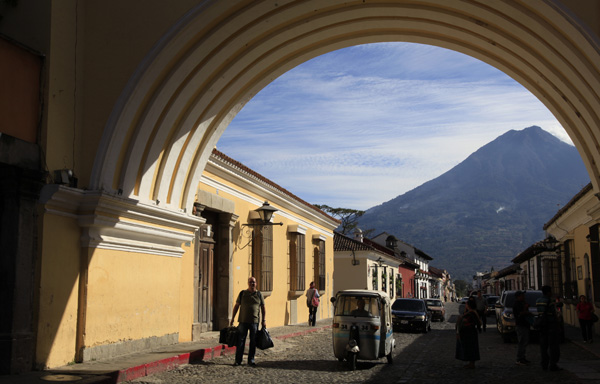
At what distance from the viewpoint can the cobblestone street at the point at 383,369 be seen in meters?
8.75

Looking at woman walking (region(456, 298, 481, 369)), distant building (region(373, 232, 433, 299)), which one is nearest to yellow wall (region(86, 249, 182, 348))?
woman walking (region(456, 298, 481, 369))

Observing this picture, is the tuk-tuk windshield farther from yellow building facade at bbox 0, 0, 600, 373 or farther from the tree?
the tree

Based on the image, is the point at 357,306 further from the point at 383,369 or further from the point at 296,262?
the point at 296,262

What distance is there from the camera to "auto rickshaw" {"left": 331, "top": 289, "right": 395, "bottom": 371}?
9.88 meters

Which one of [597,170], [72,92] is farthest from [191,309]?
[597,170]

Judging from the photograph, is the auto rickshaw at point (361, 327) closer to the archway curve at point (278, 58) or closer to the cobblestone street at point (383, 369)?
the cobblestone street at point (383, 369)

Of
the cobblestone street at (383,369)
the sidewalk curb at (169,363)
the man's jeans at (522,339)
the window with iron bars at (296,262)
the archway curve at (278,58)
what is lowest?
the cobblestone street at (383,369)

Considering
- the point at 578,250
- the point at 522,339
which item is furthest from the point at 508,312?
the point at 578,250

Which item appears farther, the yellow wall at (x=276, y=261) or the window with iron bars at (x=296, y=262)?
the window with iron bars at (x=296, y=262)

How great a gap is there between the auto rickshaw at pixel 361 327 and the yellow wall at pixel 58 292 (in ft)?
13.6

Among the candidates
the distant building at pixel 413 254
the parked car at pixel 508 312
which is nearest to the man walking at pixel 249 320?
the parked car at pixel 508 312

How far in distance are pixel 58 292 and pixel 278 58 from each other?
5296 millimetres

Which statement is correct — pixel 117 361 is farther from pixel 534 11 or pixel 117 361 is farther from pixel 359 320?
pixel 534 11

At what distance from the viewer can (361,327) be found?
1000cm
